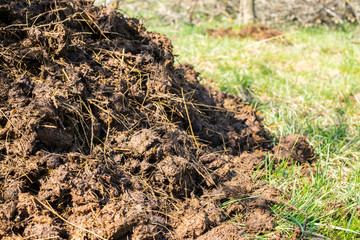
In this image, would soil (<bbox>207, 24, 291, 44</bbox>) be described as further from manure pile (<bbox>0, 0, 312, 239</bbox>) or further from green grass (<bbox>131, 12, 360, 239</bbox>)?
manure pile (<bbox>0, 0, 312, 239</bbox>)

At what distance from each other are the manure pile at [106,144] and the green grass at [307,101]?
0.26m

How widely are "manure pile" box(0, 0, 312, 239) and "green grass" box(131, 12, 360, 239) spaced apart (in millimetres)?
260

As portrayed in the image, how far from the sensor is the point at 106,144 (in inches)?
85.9

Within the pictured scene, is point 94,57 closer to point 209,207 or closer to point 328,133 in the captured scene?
point 209,207

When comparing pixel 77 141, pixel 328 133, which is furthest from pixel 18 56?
pixel 328 133

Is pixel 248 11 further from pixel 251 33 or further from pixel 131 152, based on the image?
pixel 131 152

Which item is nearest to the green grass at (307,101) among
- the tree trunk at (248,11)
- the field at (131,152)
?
the field at (131,152)

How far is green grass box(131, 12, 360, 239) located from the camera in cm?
220

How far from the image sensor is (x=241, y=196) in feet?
7.07

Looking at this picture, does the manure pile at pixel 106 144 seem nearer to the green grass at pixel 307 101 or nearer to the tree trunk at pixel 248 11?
the green grass at pixel 307 101

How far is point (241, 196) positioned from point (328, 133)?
1698 mm

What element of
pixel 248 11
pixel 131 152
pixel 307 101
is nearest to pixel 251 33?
pixel 248 11

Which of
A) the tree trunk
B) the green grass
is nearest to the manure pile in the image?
the green grass

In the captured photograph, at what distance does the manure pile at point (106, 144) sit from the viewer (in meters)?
1.85
